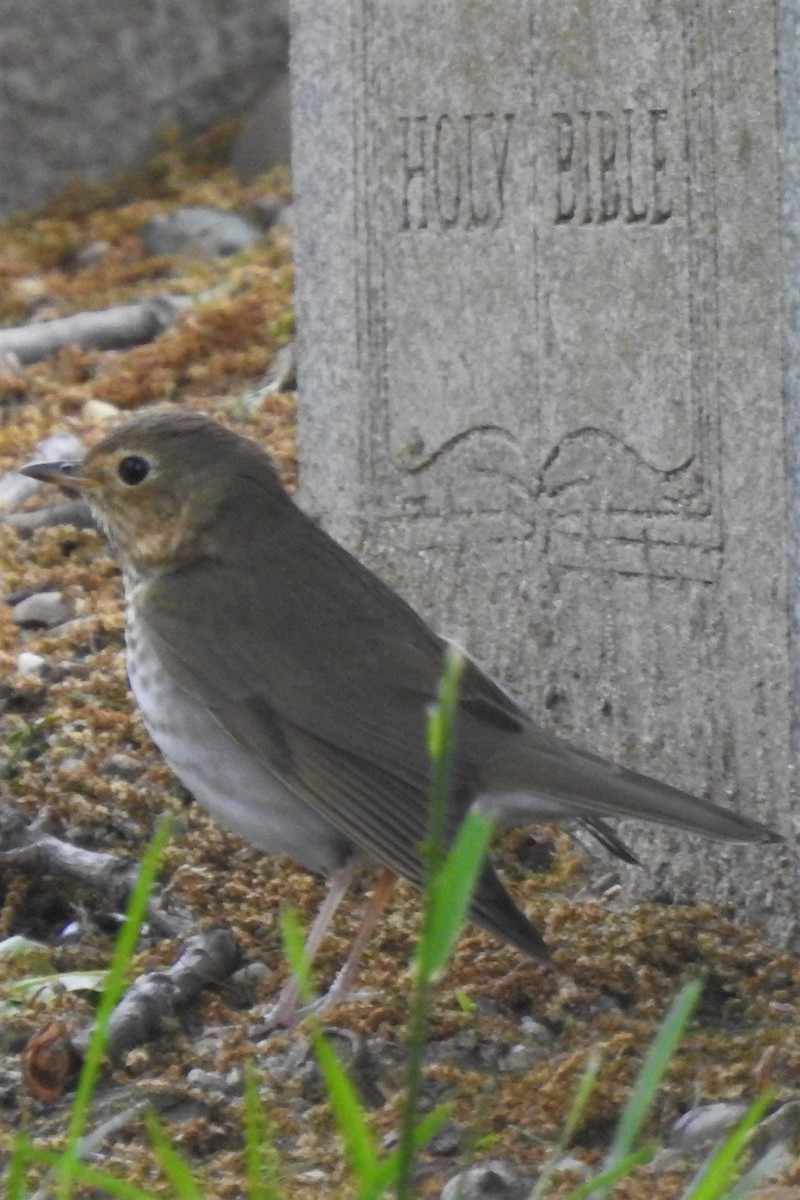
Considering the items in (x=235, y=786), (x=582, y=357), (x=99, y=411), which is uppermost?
(x=582, y=357)

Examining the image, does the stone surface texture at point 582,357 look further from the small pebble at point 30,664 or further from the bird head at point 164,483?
the small pebble at point 30,664

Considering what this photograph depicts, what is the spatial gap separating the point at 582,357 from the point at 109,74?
4.32 metres

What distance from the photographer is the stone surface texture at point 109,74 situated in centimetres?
797

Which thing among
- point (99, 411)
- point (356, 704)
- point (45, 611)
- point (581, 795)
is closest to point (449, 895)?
point (581, 795)

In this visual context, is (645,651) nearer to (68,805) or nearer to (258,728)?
(258,728)

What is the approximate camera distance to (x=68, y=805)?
459 centimetres

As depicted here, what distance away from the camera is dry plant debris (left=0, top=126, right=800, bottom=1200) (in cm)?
338

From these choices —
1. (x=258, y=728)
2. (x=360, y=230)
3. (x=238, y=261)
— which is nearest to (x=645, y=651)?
(x=258, y=728)

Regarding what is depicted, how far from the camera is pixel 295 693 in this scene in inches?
153

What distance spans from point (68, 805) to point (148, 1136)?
4.31ft

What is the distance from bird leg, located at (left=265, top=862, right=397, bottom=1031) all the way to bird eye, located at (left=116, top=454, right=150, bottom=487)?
78cm

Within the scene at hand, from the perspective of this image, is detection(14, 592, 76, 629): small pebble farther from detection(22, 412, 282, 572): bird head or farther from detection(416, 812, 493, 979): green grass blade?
detection(416, 812, 493, 979): green grass blade

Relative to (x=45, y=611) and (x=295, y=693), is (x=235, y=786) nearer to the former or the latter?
(x=295, y=693)

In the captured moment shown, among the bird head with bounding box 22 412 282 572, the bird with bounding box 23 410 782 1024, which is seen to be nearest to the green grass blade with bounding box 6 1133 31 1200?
the bird with bounding box 23 410 782 1024
